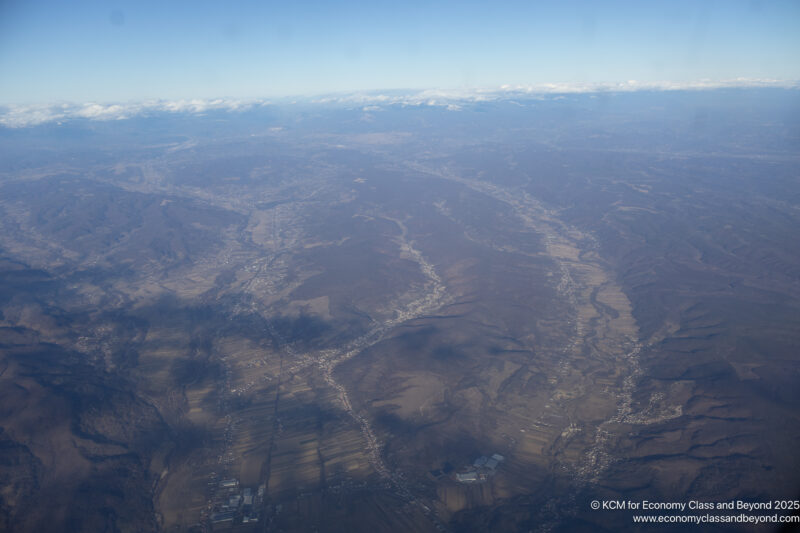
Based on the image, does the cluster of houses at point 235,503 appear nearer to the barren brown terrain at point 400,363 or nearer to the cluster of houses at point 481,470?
the barren brown terrain at point 400,363

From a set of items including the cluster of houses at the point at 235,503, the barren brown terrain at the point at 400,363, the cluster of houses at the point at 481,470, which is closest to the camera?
the cluster of houses at the point at 235,503

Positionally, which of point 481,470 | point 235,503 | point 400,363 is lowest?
point 235,503

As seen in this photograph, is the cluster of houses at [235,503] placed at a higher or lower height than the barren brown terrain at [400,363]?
lower

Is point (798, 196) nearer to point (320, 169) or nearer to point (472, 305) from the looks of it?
point (472, 305)

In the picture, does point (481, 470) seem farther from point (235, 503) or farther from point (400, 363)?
point (235, 503)

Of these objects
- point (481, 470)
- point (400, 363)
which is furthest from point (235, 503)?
point (400, 363)

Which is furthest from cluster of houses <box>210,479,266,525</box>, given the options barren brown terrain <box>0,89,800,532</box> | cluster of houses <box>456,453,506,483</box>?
cluster of houses <box>456,453,506,483</box>

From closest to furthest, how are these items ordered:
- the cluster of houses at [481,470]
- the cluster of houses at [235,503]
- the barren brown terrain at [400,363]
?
the cluster of houses at [235,503] → the barren brown terrain at [400,363] → the cluster of houses at [481,470]

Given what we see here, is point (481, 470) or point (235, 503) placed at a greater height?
point (481, 470)

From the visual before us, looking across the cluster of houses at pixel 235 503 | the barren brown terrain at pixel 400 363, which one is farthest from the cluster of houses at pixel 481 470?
the cluster of houses at pixel 235 503

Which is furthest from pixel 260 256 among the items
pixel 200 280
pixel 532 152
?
pixel 532 152
